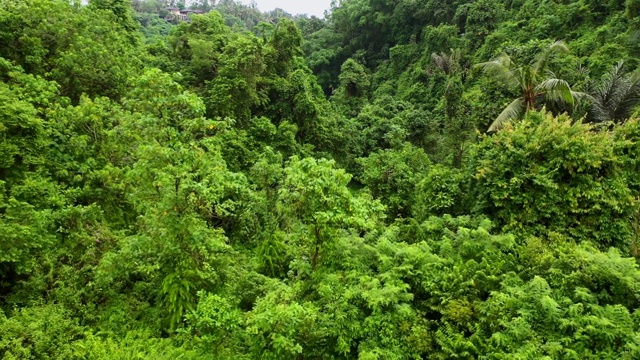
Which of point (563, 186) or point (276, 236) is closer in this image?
point (563, 186)

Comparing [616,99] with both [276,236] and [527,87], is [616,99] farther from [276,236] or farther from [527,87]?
[276,236]

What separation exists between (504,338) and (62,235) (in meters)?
8.83

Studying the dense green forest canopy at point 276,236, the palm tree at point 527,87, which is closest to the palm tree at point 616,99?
the dense green forest canopy at point 276,236

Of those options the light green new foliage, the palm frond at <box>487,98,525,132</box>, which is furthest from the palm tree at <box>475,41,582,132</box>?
the light green new foliage

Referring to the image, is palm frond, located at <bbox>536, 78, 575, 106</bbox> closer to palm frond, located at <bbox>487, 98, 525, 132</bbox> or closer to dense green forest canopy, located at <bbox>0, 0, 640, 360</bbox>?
dense green forest canopy, located at <bbox>0, 0, 640, 360</bbox>

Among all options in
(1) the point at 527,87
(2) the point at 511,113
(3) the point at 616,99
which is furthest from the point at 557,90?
(3) the point at 616,99

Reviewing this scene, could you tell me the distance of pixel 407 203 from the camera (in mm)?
14883

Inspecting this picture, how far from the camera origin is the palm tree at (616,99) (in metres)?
11.6

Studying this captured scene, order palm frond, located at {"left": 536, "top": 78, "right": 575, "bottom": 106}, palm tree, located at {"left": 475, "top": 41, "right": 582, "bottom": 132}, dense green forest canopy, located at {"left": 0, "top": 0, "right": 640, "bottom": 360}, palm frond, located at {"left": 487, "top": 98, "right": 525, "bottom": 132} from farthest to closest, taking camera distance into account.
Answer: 1. palm frond, located at {"left": 487, "top": 98, "right": 525, "bottom": 132}
2. palm tree, located at {"left": 475, "top": 41, "right": 582, "bottom": 132}
3. palm frond, located at {"left": 536, "top": 78, "right": 575, "bottom": 106}
4. dense green forest canopy, located at {"left": 0, "top": 0, "right": 640, "bottom": 360}

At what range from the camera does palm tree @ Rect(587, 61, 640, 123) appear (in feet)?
38.0

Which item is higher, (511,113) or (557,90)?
(557,90)

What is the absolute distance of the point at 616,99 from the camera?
11.8 metres

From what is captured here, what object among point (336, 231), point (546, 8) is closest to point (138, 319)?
point (336, 231)

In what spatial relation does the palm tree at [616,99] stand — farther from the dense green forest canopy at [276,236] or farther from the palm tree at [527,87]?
the palm tree at [527,87]
